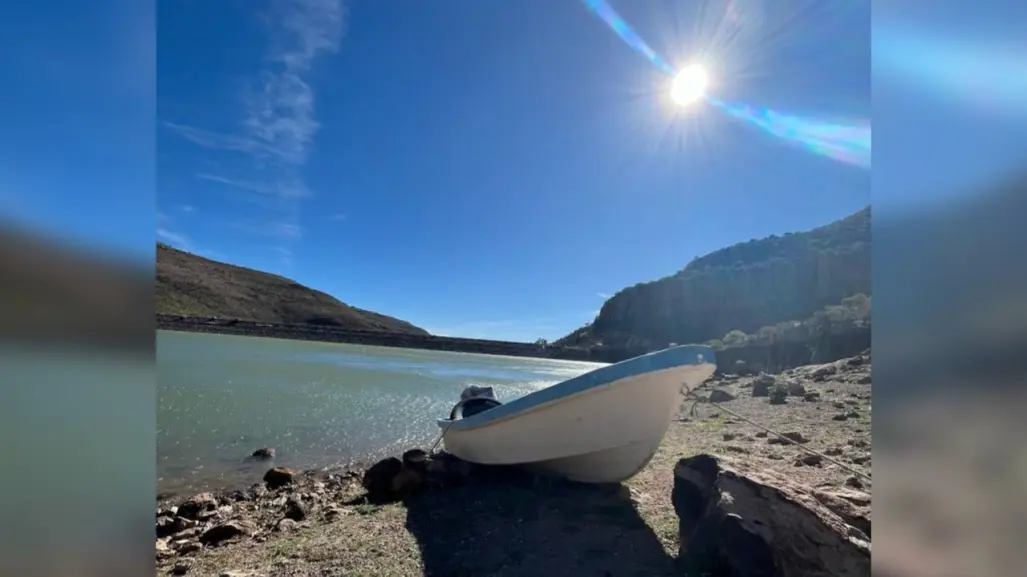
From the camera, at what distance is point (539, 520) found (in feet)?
17.7

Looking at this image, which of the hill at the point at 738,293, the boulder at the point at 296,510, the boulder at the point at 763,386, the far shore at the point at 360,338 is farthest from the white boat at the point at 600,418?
the far shore at the point at 360,338

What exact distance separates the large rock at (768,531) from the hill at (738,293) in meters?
47.0

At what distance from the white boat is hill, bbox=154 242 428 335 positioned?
245 ft

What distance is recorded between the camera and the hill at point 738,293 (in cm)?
5575

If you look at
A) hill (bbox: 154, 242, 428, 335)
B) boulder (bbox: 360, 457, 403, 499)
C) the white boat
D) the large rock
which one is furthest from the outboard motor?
hill (bbox: 154, 242, 428, 335)

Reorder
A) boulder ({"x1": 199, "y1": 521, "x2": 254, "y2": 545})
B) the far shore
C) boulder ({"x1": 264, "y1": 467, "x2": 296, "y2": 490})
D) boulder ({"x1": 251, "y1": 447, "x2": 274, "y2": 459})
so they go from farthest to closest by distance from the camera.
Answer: the far shore → boulder ({"x1": 251, "y1": 447, "x2": 274, "y2": 459}) → boulder ({"x1": 264, "y1": 467, "x2": 296, "y2": 490}) → boulder ({"x1": 199, "y1": 521, "x2": 254, "y2": 545})

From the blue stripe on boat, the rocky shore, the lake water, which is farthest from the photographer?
the lake water

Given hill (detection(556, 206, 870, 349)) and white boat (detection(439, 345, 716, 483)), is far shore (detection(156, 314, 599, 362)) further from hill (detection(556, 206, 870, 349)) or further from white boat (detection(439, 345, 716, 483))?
white boat (detection(439, 345, 716, 483))

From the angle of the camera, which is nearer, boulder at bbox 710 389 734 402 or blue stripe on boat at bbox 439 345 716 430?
blue stripe on boat at bbox 439 345 716 430

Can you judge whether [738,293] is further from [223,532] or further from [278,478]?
[223,532]

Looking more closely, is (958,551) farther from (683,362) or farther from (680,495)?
(683,362)

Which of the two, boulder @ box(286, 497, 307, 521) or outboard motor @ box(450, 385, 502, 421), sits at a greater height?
outboard motor @ box(450, 385, 502, 421)

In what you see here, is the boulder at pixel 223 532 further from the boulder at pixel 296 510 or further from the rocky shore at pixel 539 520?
the boulder at pixel 296 510

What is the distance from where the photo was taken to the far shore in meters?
67.7
